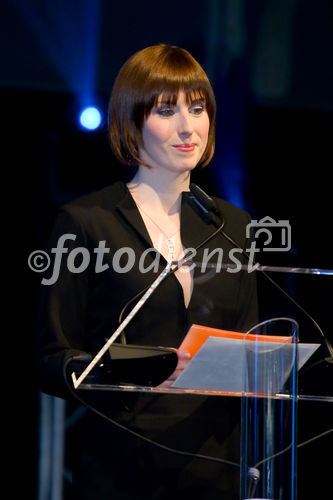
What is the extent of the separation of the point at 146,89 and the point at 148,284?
43 centimetres

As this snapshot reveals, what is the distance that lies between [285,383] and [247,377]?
0.06 metres

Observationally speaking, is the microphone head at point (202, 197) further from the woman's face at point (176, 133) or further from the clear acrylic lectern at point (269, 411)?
the clear acrylic lectern at point (269, 411)

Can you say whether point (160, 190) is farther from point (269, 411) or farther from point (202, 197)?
point (269, 411)

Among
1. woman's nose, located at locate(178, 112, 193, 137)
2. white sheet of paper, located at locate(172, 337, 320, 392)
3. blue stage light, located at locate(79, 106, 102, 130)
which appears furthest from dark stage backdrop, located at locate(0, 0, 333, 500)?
white sheet of paper, located at locate(172, 337, 320, 392)

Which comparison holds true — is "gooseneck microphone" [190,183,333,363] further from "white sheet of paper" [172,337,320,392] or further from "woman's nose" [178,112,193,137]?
"woman's nose" [178,112,193,137]

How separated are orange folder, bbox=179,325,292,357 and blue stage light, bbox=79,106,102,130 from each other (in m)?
1.91

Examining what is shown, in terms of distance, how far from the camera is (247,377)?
4.18ft

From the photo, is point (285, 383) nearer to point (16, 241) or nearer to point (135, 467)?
point (135, 467)

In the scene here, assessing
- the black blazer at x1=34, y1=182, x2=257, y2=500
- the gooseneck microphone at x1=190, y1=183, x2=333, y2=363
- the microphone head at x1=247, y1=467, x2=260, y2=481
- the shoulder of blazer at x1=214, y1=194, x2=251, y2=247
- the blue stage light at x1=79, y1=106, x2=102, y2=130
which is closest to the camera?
the microphone head at x1=247, y1=467, x2=260, y2=481

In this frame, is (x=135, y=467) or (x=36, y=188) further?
(x=36, y=188)

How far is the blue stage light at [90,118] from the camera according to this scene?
3.13 metres

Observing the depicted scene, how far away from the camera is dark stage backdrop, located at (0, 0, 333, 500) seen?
10.3 feet

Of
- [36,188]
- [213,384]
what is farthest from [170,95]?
[36,188]

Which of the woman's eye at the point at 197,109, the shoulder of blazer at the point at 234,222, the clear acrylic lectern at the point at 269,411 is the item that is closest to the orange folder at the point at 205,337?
the clear acrylic lectern at the point at 269,411
